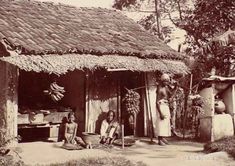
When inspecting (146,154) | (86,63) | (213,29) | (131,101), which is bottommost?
(146,154)

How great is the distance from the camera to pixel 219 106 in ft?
→ 40.7

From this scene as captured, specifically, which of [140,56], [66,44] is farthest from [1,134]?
[140,56]

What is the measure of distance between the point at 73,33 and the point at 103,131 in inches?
112

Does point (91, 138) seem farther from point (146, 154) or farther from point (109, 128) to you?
point (146, 154)

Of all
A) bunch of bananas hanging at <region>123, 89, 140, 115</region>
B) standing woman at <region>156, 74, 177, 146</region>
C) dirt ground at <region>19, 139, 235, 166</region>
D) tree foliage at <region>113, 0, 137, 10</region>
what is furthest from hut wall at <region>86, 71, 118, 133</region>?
tree foliage at <region>113, 0, 137, 10</region>

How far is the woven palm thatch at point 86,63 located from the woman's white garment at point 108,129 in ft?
5.30

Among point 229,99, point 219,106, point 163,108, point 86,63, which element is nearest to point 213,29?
point 229,99

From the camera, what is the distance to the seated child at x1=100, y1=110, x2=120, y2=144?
11.9m

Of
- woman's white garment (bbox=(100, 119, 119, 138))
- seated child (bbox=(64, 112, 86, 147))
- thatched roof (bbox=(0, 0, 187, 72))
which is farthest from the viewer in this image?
woman's white garment (bbox=(100, 119, 119, 138))

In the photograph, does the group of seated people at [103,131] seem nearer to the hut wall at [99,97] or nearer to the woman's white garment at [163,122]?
the hut wall at [99,97]

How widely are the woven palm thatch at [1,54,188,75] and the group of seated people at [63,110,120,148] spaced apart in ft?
4.71

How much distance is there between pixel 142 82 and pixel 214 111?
2.30m

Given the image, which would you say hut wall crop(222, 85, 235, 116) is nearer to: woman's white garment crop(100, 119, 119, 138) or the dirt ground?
the dirt ground

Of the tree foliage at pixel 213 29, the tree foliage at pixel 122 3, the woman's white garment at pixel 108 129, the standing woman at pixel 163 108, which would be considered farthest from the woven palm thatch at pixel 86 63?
the tree foliage at pixel 122 3
